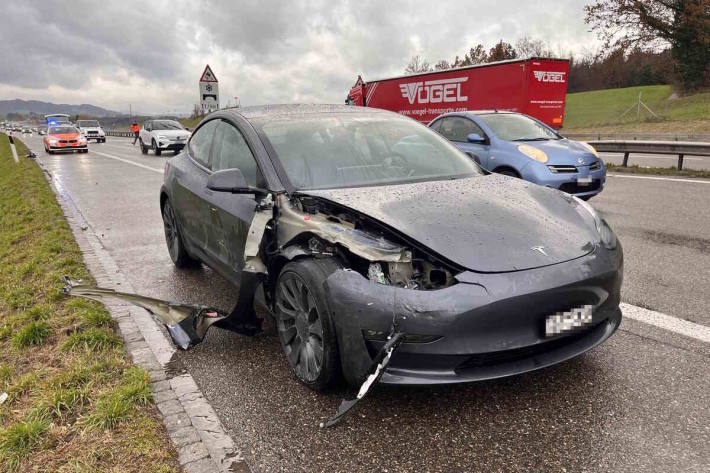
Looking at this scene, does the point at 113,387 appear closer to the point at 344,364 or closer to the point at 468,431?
the point at 344,364

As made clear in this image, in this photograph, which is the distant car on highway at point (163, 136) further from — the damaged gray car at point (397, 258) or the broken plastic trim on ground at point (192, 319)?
the damaged gray car at point (397, 258)

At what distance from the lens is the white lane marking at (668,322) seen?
144 inches

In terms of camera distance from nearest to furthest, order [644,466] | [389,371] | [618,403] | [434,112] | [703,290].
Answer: [644,466]
[389,371]
[618,403]
[703,290]
[434,112]

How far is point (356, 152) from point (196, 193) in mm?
1516

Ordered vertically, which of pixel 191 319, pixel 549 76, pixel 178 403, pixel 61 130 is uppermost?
pixel 549 76

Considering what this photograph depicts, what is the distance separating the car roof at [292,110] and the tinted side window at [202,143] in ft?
1.11

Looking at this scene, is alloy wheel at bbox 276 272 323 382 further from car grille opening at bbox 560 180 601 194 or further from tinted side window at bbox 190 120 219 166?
car grille opening at bbox 560 180 601 194

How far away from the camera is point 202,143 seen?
4.97m

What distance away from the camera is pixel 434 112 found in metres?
21.2

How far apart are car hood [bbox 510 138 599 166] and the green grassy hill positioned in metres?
22.5

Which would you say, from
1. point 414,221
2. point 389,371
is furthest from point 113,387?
point 414,221

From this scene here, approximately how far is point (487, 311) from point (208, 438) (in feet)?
4.84

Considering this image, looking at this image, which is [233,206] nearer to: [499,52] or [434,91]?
[434,91]

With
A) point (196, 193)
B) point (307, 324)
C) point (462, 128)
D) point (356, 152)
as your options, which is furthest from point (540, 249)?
point (462, 128)
